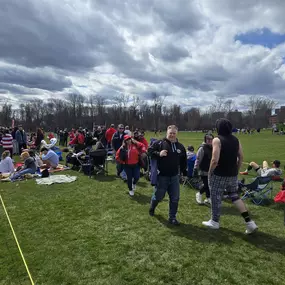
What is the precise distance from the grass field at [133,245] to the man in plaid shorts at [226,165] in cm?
67

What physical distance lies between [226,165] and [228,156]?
0.53 feet

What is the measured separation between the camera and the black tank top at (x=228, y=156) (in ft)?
13.5

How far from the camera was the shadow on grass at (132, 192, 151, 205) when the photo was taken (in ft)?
20.5

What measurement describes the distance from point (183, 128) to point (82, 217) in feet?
303

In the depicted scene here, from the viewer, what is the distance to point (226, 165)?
13.6ft

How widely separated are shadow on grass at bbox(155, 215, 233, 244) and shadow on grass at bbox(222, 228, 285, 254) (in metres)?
0.25

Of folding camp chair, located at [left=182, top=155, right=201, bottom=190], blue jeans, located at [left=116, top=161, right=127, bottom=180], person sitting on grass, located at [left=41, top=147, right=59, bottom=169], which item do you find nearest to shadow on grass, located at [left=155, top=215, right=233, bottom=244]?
folding camp chair, located at [left=182, top=155, right=201, bottom=190]

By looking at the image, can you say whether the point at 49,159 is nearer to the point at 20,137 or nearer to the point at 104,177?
the point at 104,177

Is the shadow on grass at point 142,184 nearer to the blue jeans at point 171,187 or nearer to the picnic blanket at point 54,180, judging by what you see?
the picnic blanket at point 54,180

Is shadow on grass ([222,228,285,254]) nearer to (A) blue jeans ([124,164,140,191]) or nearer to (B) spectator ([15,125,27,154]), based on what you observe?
(A) blue jeans ([124,164,140,191])

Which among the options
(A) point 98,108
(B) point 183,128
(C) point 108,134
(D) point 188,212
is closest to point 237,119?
(B) point 183,128

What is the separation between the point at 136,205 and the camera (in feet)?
19.7

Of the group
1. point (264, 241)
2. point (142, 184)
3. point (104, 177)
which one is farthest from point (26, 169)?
point (264, 241)

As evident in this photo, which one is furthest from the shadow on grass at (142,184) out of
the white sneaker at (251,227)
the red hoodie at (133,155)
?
the white sneaker at (251,227)
